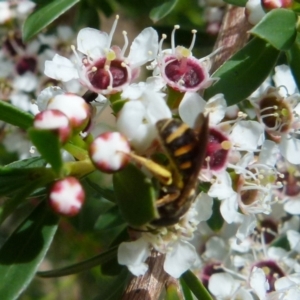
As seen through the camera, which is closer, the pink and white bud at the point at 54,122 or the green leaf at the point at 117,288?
the pink and white bud at the point at 54,122

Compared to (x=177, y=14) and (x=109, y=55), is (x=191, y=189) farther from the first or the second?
(x=177, y=14)

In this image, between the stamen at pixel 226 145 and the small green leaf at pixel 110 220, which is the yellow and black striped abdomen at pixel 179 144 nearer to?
the stamen at pixel 226 145

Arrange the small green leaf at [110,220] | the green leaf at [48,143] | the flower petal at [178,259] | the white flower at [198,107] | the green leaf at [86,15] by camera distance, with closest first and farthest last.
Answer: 1. the green leaf at [48,143]
2. the white flower at [198,107]
3. the flower petal at [178,259]
4. the small green leaf at [110,220]
5. the green leaf at [86,15]

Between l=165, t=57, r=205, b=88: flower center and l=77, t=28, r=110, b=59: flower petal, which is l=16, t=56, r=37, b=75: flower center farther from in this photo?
l=165, t=57, r=205, b=88: flower center

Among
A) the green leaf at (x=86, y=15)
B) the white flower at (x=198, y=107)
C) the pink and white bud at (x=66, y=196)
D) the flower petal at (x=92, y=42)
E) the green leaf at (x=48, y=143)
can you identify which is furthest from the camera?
the green leaf at (x=86, y=15)

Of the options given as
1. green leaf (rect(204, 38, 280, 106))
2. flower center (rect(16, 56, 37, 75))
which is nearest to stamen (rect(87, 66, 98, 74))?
green leaf (rect(204, 38, 280, 106))

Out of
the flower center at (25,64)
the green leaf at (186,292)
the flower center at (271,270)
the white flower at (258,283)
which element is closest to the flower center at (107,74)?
the green leaf at (186,292)

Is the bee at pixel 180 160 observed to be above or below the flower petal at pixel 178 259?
above
